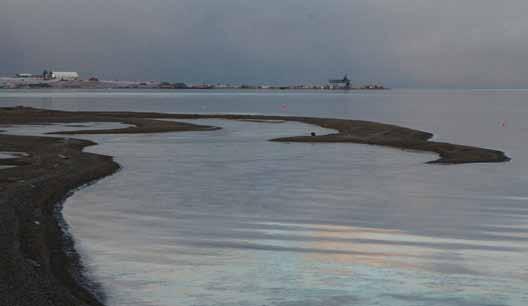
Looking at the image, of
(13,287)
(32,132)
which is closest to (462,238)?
(13,287)

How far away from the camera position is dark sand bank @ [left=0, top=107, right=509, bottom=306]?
12.8 meters

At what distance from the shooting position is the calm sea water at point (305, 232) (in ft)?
45.2

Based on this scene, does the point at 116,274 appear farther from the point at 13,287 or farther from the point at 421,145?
the point at 421,145

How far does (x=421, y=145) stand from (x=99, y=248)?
31370mm

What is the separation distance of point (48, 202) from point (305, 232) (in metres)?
8.32

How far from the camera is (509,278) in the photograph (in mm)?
14586

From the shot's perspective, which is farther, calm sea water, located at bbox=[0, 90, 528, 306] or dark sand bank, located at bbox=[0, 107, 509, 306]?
calm sea water, located at bbox=[0, 90, 528, 306]

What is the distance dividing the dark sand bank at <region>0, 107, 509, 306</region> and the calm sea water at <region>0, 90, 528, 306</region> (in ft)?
2.11

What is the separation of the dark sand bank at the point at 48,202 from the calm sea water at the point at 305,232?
0.64 meters

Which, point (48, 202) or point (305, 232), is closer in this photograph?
point (305, 232)

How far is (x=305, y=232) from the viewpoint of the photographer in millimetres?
19234

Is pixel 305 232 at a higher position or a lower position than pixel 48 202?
higher

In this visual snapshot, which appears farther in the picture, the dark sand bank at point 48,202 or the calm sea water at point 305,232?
the calm sea water at point 305,232

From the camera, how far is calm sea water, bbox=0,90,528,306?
45.2 feet
